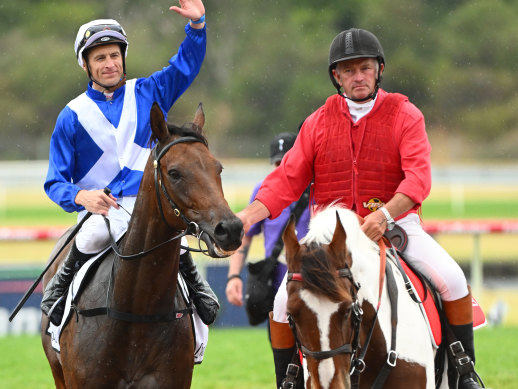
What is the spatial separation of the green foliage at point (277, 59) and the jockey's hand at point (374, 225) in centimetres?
3490

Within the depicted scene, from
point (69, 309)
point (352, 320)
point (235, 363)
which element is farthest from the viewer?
point (235, 363)

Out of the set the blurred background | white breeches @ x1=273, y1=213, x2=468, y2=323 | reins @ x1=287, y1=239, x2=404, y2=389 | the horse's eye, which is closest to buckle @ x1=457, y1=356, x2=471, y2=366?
white breeches @ x1=273, y1=213, x2=468, y2=323

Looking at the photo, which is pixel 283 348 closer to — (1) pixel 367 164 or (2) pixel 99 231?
(1) pixel 367 164

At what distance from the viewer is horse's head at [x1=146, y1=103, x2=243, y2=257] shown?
412 centimetres

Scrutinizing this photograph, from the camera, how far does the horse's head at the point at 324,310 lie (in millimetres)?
3705

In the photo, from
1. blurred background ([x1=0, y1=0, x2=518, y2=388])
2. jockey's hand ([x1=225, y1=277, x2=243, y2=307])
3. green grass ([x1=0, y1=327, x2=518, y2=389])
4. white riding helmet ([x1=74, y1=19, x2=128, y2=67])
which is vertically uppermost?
blurred background ([x1=0, y1=0, x2=518, y2=388])

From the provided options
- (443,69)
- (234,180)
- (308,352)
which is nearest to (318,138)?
(308,352)

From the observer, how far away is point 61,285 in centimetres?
523

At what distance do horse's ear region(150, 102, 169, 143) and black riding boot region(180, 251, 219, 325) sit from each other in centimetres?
89

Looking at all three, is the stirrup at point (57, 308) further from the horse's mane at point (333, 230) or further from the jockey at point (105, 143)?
the horse's mane at point (333, 230)

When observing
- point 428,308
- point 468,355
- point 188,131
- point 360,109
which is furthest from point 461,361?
point 188,131

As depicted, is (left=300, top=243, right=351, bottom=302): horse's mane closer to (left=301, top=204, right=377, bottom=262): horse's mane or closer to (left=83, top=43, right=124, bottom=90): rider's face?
(left=301, top=204, right=377, bottom=262): horse's mane

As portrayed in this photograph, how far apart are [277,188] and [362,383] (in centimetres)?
119

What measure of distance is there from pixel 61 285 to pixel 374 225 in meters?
1.91
